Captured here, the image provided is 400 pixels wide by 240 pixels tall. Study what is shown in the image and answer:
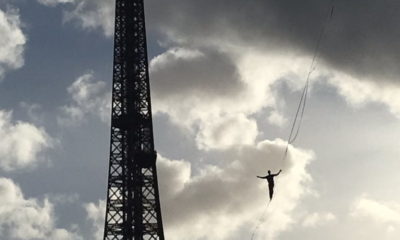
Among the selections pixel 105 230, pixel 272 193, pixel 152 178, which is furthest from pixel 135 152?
pixel 272 193

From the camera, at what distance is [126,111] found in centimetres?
7431

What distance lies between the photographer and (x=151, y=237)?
71.1 m

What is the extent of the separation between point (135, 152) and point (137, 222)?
619 cm

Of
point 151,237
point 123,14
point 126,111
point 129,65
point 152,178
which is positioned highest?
point 123,14

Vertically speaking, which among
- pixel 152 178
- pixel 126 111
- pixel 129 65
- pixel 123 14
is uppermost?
pixel 123 14

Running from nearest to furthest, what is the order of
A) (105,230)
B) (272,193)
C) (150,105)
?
1. (272,193)
2. (105,230)
3. (150,105)

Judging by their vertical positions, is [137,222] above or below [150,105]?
below

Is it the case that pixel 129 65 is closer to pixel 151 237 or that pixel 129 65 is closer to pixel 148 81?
pixel 148 81

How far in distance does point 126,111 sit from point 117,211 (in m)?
9.41

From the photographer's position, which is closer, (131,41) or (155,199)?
(155,199)

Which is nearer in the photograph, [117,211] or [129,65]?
[117,211]

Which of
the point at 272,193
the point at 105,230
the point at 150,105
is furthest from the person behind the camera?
the point at 150,105

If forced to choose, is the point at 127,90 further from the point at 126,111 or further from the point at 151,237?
the point at 151,237

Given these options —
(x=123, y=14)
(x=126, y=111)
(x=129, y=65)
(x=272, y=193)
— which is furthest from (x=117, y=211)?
(x=272, y=193)
